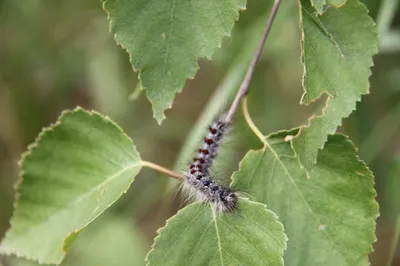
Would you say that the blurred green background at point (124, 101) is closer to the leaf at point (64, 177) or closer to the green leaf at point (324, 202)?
the leaf at point (64, 177)

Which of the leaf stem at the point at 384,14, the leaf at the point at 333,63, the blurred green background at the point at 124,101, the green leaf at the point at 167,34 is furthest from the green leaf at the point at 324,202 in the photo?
the blurred green background at the point at 124,101

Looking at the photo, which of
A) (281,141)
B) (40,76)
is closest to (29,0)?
(40,76)

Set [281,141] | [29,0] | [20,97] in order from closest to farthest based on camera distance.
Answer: [281,141]
[29,0]
[20,97]

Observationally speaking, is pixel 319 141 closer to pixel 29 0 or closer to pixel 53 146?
pixel 53 146

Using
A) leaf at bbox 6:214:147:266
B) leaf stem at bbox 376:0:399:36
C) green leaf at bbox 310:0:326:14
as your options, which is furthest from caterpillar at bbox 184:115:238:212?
leaf at bbox 6:214:147:266

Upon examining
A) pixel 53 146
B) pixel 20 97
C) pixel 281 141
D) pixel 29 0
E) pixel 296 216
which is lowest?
pixel 296 216

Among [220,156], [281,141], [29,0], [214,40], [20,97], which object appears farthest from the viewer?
[20,97]

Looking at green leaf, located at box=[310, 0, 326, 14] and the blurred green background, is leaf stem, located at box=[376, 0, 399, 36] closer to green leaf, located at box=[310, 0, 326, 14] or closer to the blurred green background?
the blurred green background
